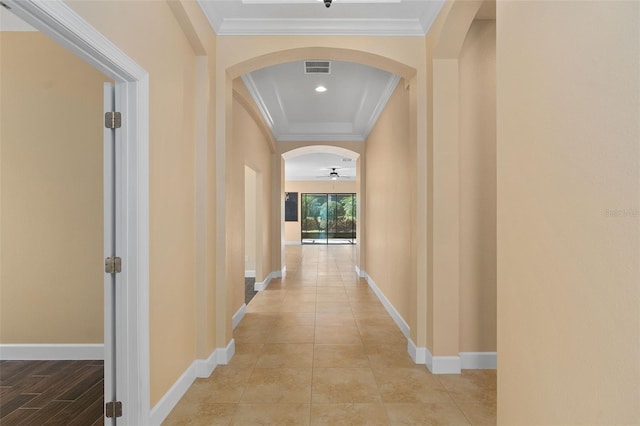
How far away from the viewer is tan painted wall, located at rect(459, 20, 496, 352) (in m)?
2.98

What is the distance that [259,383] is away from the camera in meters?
2.68

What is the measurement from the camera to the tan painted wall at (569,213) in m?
1.00

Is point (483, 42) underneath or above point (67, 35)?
above

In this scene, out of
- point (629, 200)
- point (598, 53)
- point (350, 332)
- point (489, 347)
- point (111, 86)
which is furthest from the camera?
point (350, 332)

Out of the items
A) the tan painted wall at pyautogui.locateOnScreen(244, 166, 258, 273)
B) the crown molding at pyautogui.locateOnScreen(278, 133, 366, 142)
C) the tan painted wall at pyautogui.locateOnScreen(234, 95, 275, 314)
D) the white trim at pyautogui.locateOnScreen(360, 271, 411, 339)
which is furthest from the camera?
the tan painted wall at pyautogui.locateOnScreen(244, 166, 258, 273)

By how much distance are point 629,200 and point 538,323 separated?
0.63 metres

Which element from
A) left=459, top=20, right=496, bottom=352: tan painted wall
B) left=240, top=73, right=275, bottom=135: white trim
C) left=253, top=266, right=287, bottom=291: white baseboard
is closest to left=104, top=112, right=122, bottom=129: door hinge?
left=240, top=73, right=275, bottom=135: white trim

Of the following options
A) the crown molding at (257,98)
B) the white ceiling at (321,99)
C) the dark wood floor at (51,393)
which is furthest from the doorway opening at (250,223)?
the dark wood floor at (51,393)

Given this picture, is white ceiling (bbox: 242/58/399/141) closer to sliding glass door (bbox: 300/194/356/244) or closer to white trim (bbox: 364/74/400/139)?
white trim (bbox: 364/74/400/139)

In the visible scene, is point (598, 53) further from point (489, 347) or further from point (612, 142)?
point (489, 347)

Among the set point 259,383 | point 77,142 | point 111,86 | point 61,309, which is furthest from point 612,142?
point 61,309

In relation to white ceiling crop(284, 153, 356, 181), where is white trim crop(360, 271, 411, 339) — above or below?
below

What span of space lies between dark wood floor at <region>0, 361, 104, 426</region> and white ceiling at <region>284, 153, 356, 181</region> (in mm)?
7551

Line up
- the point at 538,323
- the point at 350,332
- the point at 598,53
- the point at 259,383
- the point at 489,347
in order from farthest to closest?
the point at 350,332 → the point at 489,347 → the point at 259,383 → the point at 538,323 → the point at 598,53
